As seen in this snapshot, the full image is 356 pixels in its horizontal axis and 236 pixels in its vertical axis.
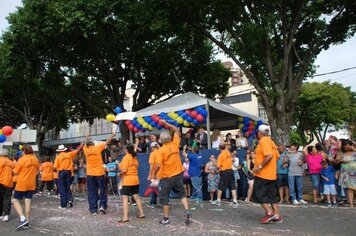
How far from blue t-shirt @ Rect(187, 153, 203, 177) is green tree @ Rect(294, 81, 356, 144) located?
913 inches

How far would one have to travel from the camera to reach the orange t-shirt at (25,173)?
8680mm

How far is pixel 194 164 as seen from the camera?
1249 cm

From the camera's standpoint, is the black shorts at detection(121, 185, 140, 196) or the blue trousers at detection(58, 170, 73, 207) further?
the blue trousers at detection(58, 170, 73, 207)

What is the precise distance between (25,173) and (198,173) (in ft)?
18.0

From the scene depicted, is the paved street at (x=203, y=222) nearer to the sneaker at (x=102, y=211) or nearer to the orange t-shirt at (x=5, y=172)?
the sneaker at (x=102, y=211)

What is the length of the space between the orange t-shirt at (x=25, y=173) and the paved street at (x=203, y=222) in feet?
2.77

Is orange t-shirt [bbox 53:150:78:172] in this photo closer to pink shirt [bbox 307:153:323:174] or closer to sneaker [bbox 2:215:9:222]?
sneaker [bbox 2:215:9:222]

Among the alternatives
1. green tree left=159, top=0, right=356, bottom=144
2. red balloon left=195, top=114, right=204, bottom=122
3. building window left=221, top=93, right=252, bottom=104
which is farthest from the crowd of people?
building window left=221, top=93, right=252, bottom=104

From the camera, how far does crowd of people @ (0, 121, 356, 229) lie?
804cm

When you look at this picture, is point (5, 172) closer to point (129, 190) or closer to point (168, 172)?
point (129, 190)

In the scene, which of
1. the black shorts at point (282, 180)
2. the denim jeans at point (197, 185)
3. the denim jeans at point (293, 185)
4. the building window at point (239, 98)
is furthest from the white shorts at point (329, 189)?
the building window at point (239, 98)

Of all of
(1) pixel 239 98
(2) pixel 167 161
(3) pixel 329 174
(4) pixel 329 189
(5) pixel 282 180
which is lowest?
(4) pixel 329 189

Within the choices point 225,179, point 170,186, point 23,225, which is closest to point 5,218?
point 23,225

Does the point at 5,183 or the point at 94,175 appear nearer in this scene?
the point at 5,183
